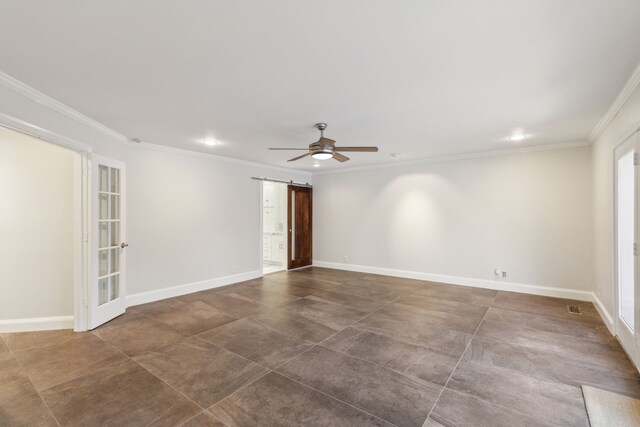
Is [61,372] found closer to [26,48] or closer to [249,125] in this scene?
[26,48]

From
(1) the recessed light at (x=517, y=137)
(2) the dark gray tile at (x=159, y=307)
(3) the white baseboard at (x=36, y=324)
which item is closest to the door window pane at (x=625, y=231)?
(1) the recessed light at (x=517, y=137)

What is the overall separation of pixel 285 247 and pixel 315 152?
426 cm

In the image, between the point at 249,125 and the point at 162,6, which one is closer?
the point at 162,6

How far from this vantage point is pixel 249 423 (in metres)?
2.01

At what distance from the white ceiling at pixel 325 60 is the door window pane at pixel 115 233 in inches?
55.7

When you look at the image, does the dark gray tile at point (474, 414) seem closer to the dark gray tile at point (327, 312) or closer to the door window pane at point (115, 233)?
the dark gray tile at point (327, 312)

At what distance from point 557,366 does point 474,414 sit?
1.33 meters

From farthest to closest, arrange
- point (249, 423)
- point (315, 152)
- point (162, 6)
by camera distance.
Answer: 1. point (315, 152)
2. point (249, 423)
3. point (162, 6)

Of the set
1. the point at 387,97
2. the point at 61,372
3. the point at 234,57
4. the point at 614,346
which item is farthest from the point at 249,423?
the point at 614,346

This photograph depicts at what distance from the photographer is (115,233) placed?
13.8ft

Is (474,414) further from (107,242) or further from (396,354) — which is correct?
(107,242)

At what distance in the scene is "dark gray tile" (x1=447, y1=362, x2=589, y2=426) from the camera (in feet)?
6.91

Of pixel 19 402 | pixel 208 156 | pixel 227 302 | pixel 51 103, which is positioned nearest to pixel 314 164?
pixel 208 156

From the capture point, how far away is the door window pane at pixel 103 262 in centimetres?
389
